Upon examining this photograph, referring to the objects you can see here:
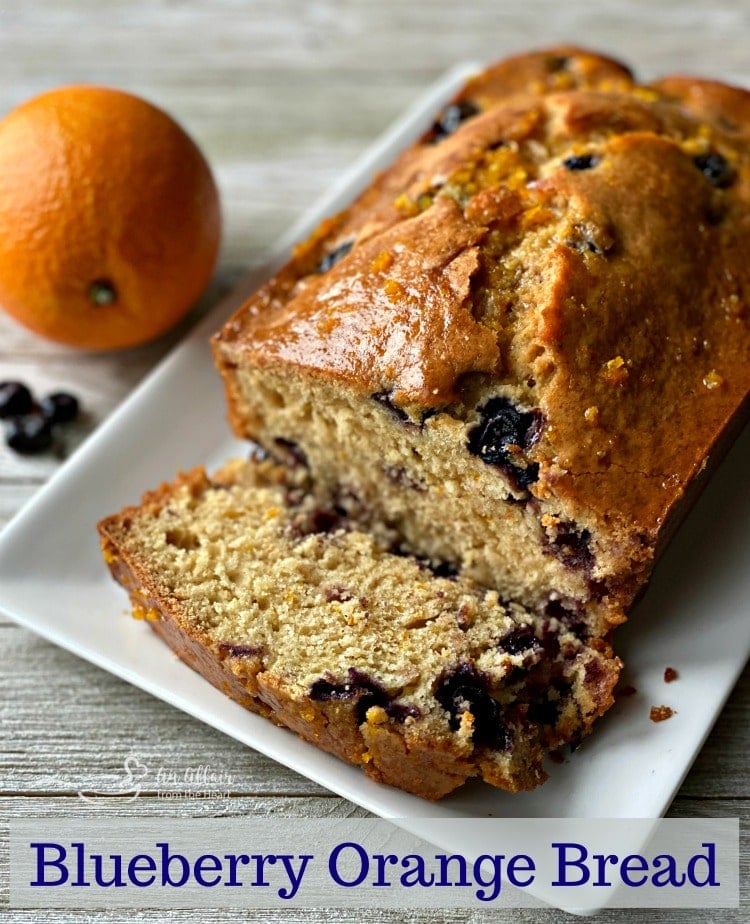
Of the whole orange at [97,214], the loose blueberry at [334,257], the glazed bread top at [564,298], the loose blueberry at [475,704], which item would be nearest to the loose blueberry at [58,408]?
the whole orange at [97,214]

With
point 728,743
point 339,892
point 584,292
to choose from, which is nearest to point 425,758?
point 339,892

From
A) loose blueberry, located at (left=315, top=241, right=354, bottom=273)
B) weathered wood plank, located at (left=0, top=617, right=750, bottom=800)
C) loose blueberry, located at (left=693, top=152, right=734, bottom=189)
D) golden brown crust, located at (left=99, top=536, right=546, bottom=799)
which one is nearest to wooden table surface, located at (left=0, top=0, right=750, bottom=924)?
weathered wood plank, located at (left=0, top=617, right=750, bottom=800)

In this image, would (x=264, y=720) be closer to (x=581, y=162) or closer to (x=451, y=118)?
(x=581, y=162)

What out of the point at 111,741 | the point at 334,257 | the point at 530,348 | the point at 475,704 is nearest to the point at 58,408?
the point at 334,257

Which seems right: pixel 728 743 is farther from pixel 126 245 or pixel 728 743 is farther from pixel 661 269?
pixel 126 245

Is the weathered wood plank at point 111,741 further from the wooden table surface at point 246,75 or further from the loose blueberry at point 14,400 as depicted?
the loose blueberry at point 14,400
